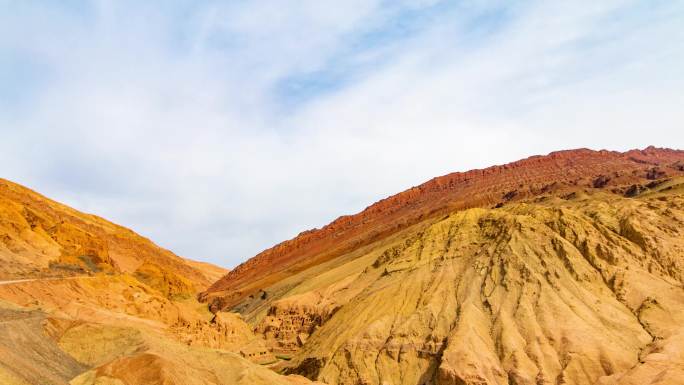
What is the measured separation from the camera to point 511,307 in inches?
1815

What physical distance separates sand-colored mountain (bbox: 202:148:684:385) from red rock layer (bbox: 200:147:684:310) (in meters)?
39.9

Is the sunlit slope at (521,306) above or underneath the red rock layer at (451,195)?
underneath

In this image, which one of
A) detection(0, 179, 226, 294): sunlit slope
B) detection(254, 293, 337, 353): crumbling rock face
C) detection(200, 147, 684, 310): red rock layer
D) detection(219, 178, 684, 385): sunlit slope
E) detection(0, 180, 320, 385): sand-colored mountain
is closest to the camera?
detection(0, 180, 320, 385): sand-colored mountain

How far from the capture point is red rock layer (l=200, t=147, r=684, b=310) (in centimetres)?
10951

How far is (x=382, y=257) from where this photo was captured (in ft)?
216

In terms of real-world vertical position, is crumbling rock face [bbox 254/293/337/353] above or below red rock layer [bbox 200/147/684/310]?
below

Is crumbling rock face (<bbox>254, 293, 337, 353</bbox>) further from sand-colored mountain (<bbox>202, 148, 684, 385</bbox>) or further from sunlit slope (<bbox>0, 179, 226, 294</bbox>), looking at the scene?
Result: sunlit slope (<bbox>0, 179, 226, 294</bbox>)

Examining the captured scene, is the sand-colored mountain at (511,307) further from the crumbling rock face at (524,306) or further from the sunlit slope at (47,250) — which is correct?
the sunlit slope at (47,250)

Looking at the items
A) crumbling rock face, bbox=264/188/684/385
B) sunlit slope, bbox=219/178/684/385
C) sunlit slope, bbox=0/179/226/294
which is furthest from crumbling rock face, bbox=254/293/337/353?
sunlit slope, bbox=0/179/226/294

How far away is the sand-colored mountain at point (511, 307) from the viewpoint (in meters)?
40.2

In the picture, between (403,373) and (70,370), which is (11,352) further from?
(403,373)

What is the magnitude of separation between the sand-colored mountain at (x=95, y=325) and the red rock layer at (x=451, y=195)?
26680mm

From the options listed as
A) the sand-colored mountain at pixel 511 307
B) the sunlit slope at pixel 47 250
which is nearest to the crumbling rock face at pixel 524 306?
the sand-colored mountain at pixel 511 307

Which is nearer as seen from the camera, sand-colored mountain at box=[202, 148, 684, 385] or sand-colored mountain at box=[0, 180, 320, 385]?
sand-colored mountain at box=[0, 180, 320, 385]
